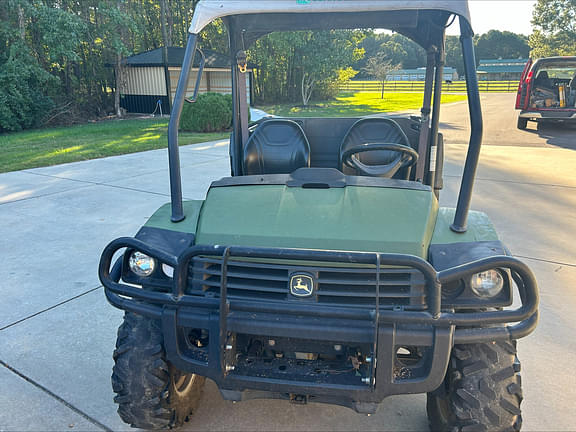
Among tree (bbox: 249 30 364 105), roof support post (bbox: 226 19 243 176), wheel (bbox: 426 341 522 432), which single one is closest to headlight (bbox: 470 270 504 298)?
wheel (bbox: 426 341 522 432)

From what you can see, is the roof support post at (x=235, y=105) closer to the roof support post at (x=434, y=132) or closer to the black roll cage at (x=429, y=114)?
the black roll cage at (x=429, y=114)

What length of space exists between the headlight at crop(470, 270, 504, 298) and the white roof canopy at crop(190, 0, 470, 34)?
1183 mm

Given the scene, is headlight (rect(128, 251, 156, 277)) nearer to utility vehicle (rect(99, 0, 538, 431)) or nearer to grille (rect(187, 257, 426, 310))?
utility vehicle (rect(99, 0, 538, 431))

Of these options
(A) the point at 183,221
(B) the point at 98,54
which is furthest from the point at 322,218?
(B) the point at 98,54

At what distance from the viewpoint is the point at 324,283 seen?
1979 mm

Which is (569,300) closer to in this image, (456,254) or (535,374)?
(535,374)

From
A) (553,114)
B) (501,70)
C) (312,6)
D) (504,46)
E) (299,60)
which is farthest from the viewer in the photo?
(504,46)

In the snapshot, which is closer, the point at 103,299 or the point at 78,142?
the point at 103,299

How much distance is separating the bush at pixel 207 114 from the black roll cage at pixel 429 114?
1053cm

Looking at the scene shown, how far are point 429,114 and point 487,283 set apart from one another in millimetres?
2026

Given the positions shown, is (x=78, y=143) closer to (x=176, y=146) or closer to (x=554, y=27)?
(x=176, y=146)

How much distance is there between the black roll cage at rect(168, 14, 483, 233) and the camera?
220 centimetres

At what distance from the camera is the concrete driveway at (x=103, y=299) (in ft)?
8.07

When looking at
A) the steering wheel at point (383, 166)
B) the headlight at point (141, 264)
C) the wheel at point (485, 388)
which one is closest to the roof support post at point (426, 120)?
the steering wheel at point (383, 166)
